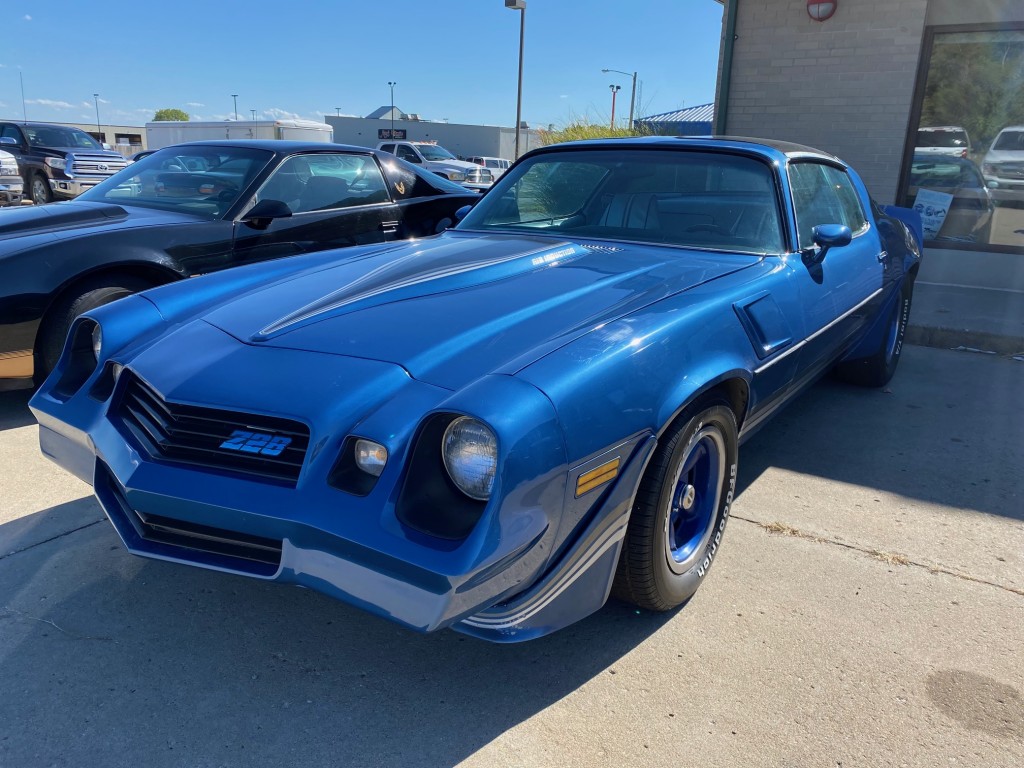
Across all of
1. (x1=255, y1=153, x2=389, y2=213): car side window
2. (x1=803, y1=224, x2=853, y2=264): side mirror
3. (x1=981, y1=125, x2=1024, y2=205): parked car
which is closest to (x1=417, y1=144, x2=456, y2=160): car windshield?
(x1=981, y1=125, x2=1024, y2=205): parked car

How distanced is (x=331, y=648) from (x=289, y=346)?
2.92 ft

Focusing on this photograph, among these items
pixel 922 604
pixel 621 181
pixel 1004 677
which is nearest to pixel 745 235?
pixel 621 181

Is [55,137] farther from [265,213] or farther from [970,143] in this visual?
[970,143]

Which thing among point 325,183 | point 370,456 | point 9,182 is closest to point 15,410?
point 325,183

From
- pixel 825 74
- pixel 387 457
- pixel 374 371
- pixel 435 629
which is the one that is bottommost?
pixel 435 629

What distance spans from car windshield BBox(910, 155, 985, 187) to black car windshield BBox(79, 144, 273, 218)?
6.62 metres

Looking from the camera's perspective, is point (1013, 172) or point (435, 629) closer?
point (435, 629)

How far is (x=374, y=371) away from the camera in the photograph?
1.93 meters

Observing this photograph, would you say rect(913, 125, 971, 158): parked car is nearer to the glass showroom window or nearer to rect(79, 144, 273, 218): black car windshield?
the glass showroom window

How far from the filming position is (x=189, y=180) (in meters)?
4.95

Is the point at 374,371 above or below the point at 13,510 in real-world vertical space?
above

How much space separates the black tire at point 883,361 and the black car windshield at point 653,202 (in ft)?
5.96

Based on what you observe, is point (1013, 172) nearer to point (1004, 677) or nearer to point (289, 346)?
point (1004, 677)

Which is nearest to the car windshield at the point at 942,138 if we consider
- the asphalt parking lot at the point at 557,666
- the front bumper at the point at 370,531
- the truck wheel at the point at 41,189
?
the asphalt parking lot at the point at 557,666
